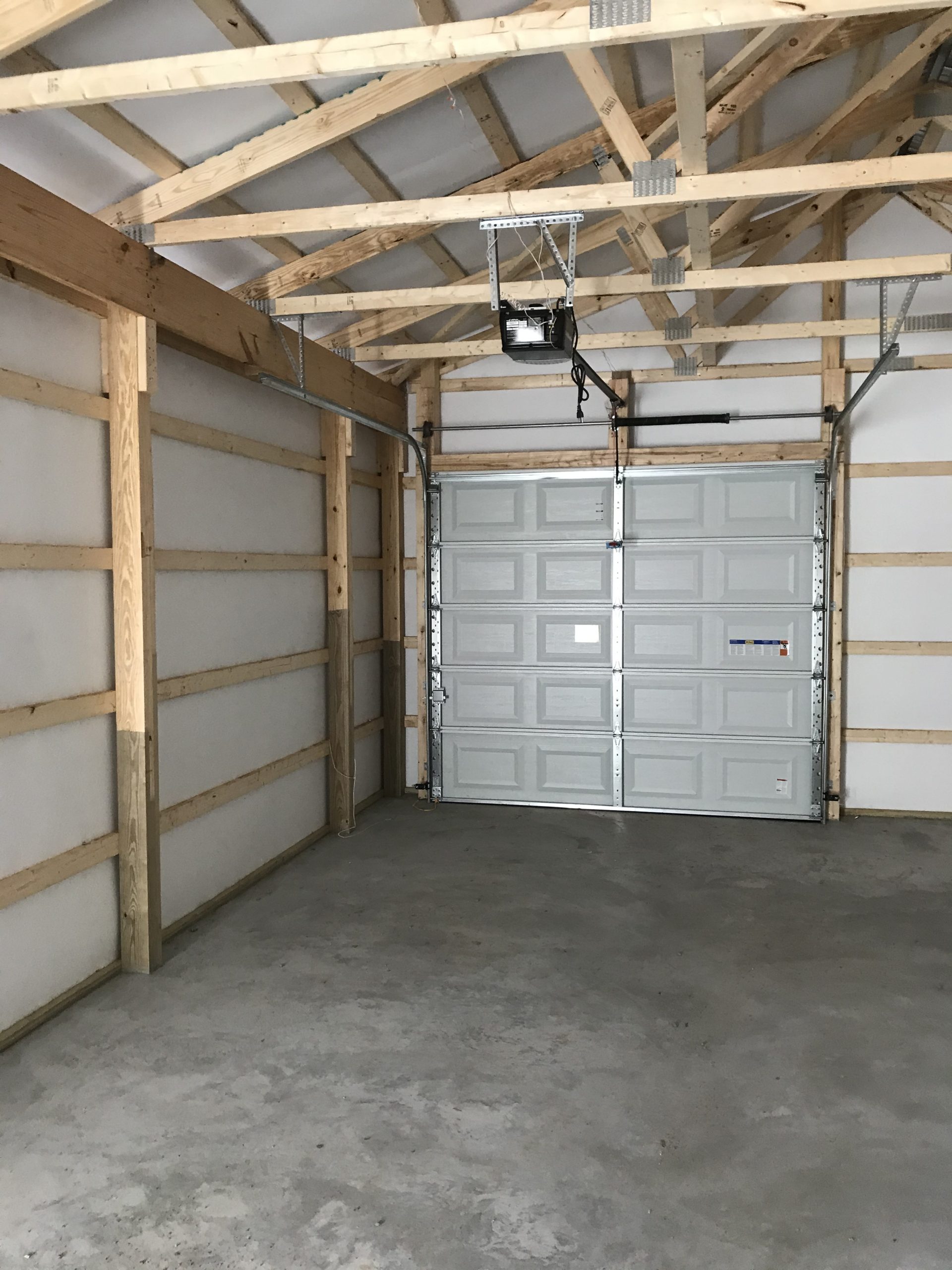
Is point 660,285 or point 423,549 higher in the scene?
point 660,285

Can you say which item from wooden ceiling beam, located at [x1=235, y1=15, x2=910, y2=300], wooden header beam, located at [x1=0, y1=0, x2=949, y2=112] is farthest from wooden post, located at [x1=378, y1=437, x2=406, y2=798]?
wooden header beam, located at [x1=0, y1=0, x2=949, y2=112]

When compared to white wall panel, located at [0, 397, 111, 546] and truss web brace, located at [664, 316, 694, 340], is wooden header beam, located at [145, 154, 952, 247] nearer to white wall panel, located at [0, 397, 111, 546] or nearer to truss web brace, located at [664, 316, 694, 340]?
white wall panel, located at [0, 397, 111, 546]

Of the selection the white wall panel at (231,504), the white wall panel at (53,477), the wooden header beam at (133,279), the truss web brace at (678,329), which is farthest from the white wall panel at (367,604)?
the white wall panel at (53,477)

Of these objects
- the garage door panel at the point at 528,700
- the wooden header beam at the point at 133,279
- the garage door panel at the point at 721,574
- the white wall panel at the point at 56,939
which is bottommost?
the white wall panel at the point at 56,939

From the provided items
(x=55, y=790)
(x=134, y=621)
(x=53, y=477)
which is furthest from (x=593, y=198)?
(x=55, y=790)

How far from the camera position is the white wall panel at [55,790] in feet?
11.2

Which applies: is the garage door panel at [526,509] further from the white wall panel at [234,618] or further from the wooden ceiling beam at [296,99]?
the wooden ceiling beam at [296,99]

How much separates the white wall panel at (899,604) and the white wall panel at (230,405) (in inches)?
147

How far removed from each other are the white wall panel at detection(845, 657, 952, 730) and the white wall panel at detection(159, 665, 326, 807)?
359 centimetres

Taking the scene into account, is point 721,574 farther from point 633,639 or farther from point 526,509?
point 526,509

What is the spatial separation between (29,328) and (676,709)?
15.5 feet

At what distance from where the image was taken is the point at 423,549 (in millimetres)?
7078

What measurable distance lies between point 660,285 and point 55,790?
3343 mm

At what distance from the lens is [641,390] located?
6.74 metres
